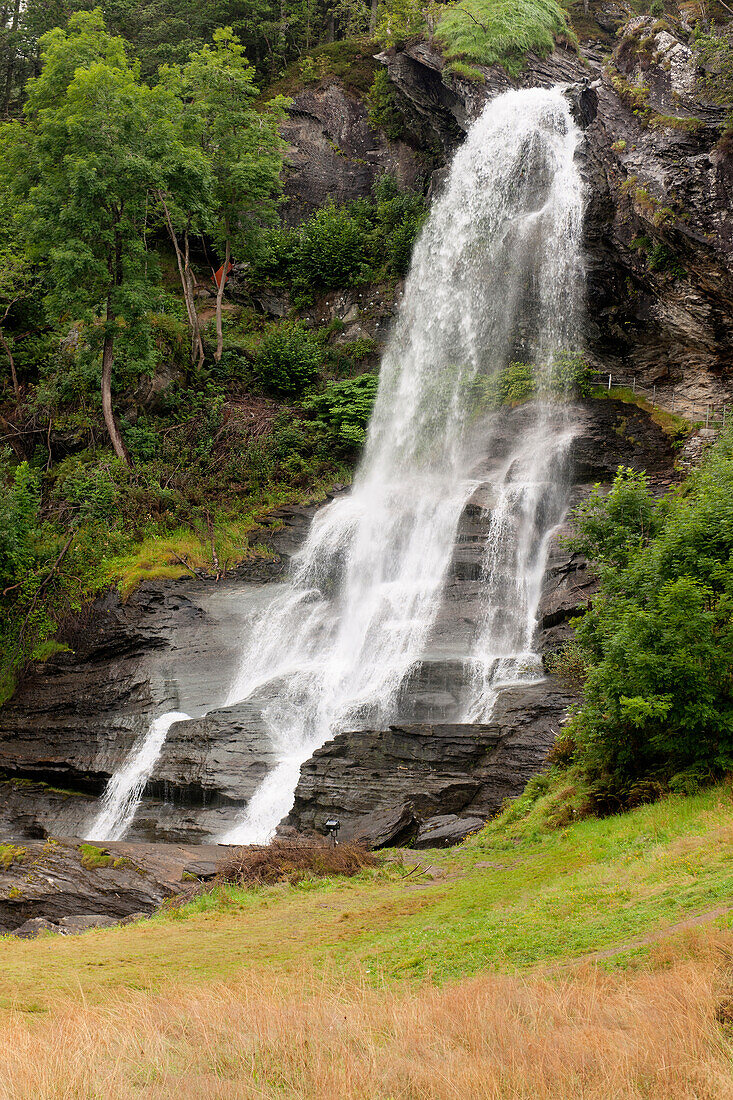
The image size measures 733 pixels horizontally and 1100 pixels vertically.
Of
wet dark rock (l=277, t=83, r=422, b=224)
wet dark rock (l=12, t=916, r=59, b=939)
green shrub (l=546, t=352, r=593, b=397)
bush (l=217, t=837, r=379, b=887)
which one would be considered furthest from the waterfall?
wet dark rock (l=277, t=83, r=422, b=224)

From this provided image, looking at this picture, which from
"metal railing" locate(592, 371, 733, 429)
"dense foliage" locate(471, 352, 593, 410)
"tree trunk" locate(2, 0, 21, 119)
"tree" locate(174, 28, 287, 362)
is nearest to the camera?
"metal railing" locate(592, 371, 733, 429)

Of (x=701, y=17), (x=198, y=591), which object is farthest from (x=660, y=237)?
(x=198, y=591)

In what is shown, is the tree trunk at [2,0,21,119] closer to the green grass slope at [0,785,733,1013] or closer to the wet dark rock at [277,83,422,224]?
the wet dark rock at [277,83,422,224]

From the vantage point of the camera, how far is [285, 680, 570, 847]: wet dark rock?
1420cm

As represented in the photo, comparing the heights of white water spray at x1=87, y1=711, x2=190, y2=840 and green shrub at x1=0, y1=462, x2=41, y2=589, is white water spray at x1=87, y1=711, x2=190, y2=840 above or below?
below

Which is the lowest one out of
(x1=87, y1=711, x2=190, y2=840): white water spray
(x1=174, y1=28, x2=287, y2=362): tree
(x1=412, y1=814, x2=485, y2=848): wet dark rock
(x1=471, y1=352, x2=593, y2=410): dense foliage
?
(x1=87, y1=711, x2=190, y2=840): white water spray

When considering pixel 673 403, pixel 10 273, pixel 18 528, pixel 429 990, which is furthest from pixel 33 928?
pixel 10 273

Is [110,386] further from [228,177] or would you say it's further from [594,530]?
[594,530]

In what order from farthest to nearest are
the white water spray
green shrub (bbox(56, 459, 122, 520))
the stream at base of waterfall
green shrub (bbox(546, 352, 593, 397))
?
green shrub (bbox(546, 352, 593, 397)), green shrub (bbox(56, 459, 122, 520)), the stream at base of waterfall, the white water spray

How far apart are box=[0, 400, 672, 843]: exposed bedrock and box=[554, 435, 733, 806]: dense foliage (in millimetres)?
3203

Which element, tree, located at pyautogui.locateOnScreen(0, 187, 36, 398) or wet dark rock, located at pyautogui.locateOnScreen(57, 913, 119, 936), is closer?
wet dark rock, located at pyautogui.locateOnScreen(57, 913, 119, 936)

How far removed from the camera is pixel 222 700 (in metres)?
20.5

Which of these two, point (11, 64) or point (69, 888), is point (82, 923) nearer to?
point (69, 888)

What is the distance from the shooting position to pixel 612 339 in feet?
88.6
